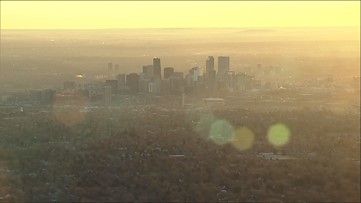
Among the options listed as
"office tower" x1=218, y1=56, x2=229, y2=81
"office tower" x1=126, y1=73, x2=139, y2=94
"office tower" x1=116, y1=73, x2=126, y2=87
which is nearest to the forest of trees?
"office tower" x1=126, y1=73, x2=139, y2=94

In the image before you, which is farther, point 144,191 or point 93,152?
point 93,152

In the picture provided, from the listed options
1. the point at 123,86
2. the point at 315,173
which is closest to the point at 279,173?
the point at 315,173

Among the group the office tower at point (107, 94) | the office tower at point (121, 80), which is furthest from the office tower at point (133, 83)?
the office tower at point (107, 94)

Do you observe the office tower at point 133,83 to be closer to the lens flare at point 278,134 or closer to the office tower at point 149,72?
the office tower at point 149,72

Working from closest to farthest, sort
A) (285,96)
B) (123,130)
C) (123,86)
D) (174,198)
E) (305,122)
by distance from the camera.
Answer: (174,198)
(123,130)
(305,122)
(285,96)
(123,86)

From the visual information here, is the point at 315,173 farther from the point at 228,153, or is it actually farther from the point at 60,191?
the point at 60,191

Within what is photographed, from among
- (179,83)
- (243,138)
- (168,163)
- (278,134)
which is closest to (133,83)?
(179,83)
